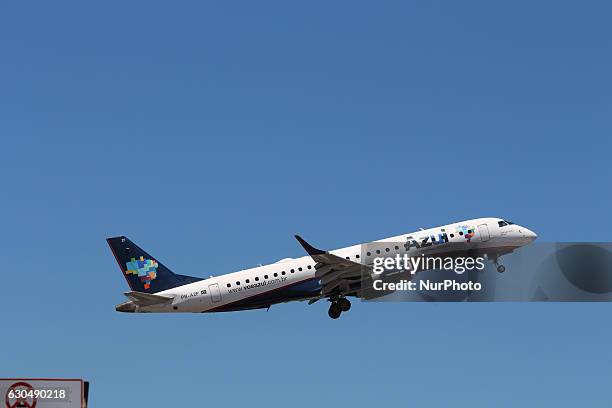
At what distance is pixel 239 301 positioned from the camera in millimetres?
109500

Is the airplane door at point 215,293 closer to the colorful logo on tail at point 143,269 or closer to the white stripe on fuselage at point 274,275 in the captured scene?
the white stripe on fuselage at point 274,275

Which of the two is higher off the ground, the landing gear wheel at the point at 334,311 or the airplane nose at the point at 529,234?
the airplane nose at the point at 529,234

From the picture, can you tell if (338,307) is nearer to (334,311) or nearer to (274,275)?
(334,311)

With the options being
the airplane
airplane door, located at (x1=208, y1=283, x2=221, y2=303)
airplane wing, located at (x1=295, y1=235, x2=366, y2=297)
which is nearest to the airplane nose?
the airplane

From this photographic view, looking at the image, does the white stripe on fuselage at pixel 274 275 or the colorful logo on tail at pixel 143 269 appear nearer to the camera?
the white stripe on fuselage at pixel 274 275

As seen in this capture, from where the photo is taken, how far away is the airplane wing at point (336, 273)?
107 metres

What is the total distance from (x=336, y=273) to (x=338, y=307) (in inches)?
141

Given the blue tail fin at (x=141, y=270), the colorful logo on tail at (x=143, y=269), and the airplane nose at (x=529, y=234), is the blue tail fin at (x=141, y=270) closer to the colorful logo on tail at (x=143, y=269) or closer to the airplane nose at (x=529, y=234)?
the colorful logo on tail at (x=143, y=269)

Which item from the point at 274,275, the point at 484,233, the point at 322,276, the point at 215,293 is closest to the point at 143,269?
the point at 215,293

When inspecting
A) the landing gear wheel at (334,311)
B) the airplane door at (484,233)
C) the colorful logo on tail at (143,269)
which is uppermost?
the colorful logo on tail at (143,269)

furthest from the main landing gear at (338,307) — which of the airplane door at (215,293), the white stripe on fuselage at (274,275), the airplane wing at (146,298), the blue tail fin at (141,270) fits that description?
the airplane wing at (146,298)

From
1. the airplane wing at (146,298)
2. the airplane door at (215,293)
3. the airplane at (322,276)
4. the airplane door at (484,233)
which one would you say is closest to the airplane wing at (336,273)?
the airplane at (322,276)

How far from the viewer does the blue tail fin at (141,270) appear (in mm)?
114625

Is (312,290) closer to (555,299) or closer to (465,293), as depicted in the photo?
(465,293)
